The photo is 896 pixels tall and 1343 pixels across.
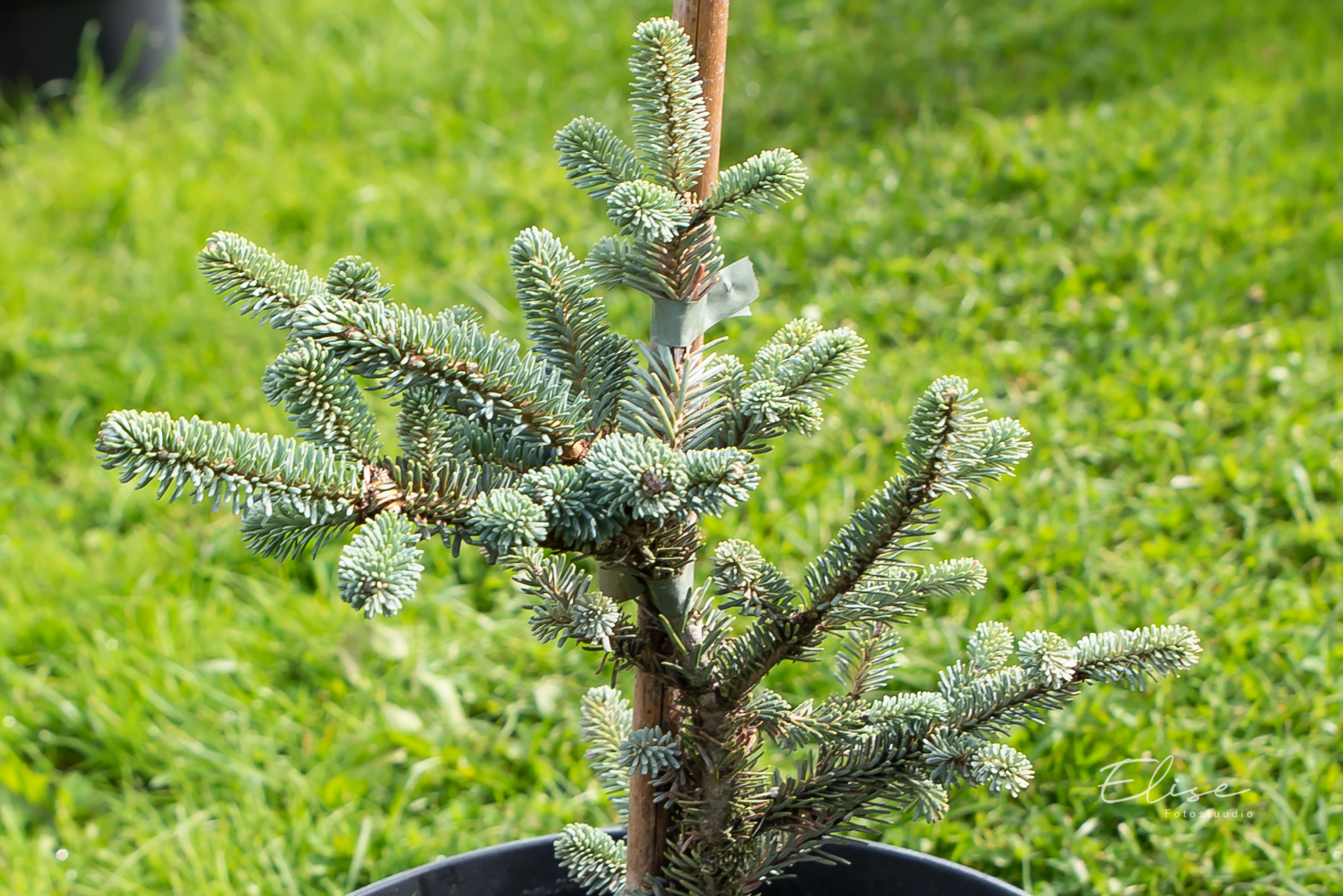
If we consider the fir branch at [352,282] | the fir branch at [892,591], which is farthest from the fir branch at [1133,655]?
the fir branch at [352,282]

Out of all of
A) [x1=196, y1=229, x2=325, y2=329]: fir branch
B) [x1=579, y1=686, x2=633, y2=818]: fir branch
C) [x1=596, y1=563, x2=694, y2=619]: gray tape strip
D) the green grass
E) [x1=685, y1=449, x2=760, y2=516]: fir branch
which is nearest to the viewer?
[x1=685, y1=449, x2=760, y2=516]: fir branch

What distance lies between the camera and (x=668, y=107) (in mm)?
979

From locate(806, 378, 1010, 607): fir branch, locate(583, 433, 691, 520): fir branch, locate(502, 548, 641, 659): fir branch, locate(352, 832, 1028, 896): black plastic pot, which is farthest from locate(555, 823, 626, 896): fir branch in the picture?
locate(583, 433, 691, 520): fir branch

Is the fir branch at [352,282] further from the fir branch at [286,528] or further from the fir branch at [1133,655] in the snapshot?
the fir branch at [1133,655]

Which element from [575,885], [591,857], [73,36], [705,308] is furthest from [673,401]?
[73,36]

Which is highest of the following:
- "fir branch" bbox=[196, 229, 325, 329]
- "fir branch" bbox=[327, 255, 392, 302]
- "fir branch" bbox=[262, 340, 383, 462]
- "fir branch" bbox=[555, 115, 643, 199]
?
"fir branch" bbox=[555, 115, 643, 199]

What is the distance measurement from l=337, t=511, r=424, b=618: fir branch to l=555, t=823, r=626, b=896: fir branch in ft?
1.90

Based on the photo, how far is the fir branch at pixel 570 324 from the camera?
1.05 m

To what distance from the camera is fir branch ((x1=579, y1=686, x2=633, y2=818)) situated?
1.35 metres

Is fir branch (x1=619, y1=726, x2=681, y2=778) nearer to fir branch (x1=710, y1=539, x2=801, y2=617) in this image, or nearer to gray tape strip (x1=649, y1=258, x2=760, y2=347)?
fir branch (x1=710, y1=539, x2=801, y2=617)

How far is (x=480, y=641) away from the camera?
238 cm

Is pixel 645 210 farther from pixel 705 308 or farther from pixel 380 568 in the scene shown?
pixel 380 568

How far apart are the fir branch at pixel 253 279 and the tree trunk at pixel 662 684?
0.39 m

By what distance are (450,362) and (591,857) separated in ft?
2.19
